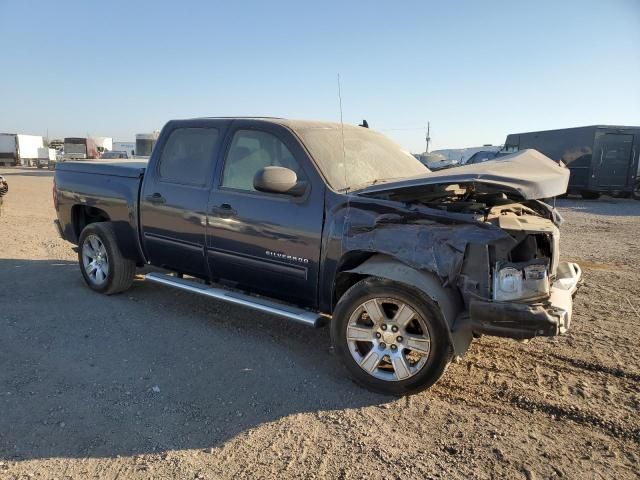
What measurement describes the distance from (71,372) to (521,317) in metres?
3.34

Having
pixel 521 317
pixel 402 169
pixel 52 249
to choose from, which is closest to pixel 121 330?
pixel 402 169

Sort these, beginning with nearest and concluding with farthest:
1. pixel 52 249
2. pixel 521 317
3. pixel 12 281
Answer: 1. pixel 521 317
2. pixel 12 281
3. pixel 52 249

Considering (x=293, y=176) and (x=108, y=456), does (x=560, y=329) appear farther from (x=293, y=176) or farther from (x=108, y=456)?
(x=108, y=456)

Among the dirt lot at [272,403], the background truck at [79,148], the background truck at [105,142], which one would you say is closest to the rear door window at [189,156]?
the dirt lot at [272,403]

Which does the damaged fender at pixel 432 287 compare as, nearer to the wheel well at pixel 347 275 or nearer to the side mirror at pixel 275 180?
the wheel well at pixel 347 275

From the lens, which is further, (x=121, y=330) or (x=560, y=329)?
(x=121, y=330)

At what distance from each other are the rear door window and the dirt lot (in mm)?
1437

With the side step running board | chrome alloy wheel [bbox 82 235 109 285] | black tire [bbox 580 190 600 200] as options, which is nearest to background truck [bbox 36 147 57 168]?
black tire [bbox 580 190 600 200]

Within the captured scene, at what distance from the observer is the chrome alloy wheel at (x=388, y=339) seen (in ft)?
11.2

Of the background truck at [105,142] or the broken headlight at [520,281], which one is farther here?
the background truck at [105,142]

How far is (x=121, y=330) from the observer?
4637 mm

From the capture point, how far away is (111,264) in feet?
17.8

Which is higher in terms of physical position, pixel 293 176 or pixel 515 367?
pixel 293 176

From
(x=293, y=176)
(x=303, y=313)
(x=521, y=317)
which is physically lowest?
(x=303, y=313)
